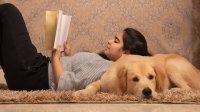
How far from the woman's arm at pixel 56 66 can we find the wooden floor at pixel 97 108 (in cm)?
48

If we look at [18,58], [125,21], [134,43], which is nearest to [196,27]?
[125,21]

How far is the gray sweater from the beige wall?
2.01 ft

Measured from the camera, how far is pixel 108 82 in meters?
1.71

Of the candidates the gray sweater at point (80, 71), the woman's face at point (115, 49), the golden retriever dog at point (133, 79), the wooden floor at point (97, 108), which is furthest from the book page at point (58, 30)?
the wooden floor at point (97, 108)

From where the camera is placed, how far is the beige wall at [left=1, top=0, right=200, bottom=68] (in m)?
2.60

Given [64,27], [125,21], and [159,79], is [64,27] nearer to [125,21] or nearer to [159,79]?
[159,79]

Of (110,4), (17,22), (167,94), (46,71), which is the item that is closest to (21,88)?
(46,71)

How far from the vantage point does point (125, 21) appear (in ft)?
8.66

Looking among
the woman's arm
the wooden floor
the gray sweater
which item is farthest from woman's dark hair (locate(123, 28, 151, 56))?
the wooden floor

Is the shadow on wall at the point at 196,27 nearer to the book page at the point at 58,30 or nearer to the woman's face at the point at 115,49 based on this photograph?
the woman's face at the point at 115,49

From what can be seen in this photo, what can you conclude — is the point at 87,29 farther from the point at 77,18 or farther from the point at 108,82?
the point at 108,82

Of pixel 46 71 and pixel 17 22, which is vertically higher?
pixel 17 22

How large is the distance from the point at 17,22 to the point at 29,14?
63cm

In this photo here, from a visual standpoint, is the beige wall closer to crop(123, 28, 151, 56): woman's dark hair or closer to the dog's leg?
crop(123, 28, 151, 56): woman's dark hair
